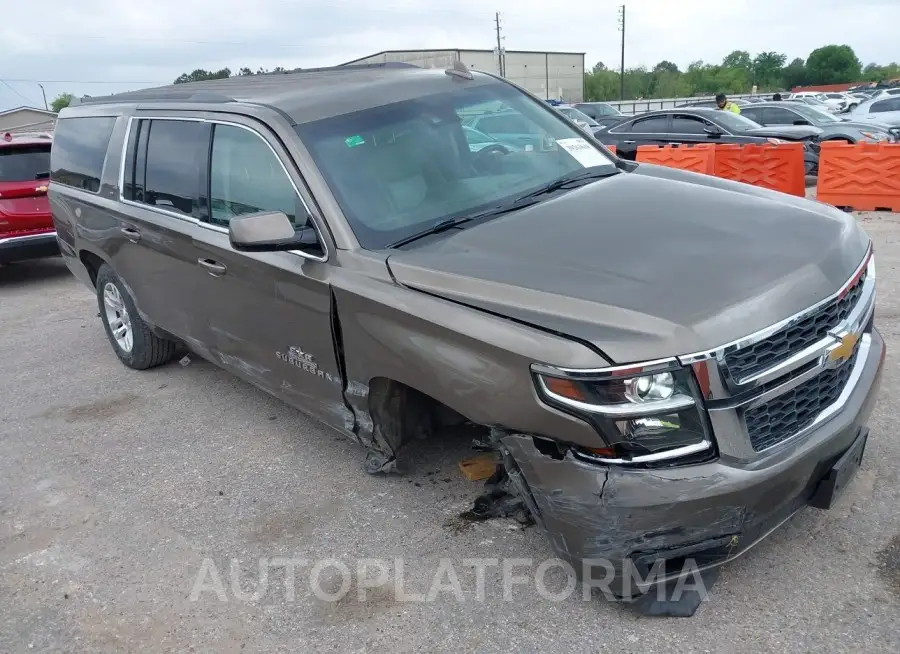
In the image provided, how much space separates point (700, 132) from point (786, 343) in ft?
40.8

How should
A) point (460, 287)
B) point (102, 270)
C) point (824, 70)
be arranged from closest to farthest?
point (460, 287) < point (102, 270) < point (824, 70)

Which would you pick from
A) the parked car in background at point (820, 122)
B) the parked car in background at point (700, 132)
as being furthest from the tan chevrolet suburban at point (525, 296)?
the parked car in background at point (820, 122)

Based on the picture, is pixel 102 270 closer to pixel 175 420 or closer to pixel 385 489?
pixel 175 420

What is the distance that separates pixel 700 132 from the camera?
14.0 metres

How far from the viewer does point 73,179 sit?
19.1 feet

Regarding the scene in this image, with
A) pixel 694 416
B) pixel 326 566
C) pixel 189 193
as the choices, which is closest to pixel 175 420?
pixel 189 193

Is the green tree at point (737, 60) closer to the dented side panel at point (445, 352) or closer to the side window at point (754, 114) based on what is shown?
the side window at point (754, 114)

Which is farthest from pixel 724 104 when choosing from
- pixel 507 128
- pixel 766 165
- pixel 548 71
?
pixel 548 71

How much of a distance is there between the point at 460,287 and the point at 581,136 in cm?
192

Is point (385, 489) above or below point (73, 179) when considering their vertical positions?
below

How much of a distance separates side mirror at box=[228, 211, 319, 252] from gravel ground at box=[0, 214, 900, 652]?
1.30 meters

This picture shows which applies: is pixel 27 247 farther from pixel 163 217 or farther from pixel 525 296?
pixel 525 296

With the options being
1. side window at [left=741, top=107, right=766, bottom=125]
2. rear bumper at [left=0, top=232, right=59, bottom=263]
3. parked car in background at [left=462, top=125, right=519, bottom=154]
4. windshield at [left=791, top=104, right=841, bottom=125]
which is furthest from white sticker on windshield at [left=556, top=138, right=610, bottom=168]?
side window at [left=741, top=107, right=766, bottom=125]

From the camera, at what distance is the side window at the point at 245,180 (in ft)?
11.7
